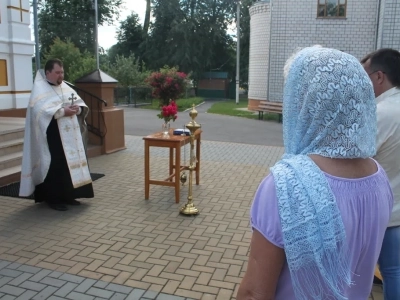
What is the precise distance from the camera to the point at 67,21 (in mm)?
39281

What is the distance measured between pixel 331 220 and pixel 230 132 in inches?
500

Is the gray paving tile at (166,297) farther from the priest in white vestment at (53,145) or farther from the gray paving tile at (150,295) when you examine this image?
the priest in white vestment at (53,145)

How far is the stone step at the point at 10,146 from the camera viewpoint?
22.8 ft

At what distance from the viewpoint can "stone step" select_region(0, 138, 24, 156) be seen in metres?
6.95

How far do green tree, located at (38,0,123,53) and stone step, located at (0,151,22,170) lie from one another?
1360 inches

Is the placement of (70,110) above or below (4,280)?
above

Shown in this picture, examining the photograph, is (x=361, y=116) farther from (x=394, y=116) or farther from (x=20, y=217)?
(x=20, y=217)

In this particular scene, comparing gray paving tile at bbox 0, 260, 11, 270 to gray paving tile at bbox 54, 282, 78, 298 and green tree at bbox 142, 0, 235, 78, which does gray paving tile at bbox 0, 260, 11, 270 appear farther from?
green tree at bbox 142, 0, 235, 78

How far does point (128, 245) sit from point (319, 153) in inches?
135

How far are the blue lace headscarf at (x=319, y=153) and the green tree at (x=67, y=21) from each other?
134 ft

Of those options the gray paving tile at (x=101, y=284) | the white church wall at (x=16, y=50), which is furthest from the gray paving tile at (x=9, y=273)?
the white church wall at (x=16, y=50)

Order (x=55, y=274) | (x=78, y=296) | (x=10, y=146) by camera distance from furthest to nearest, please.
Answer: (x=10, y=146) < (x=55, y=274) < (x=78, y=296)

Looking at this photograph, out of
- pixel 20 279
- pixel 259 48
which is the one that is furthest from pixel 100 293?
pixel 259 48

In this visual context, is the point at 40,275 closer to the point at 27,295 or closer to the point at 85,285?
the point at 27,295
